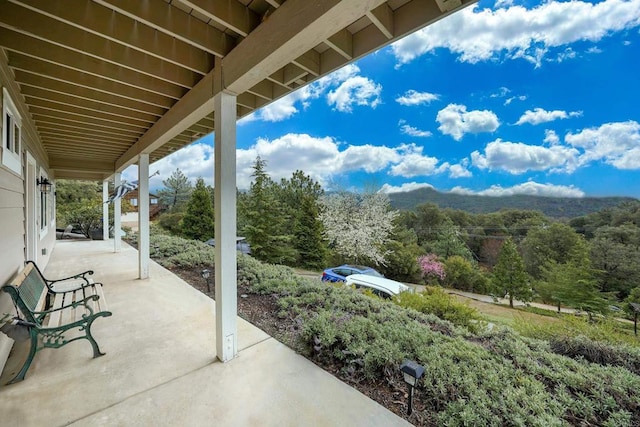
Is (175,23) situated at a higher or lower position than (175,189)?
lower

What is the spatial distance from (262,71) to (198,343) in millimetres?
2659

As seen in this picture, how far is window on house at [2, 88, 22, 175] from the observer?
7.92 feet

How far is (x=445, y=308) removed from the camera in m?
4.07

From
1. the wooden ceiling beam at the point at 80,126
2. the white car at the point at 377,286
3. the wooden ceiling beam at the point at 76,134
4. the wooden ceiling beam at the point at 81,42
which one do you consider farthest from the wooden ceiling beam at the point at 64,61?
the white car at the point at 377,286

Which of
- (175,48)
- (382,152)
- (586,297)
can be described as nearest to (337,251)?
(586,297)

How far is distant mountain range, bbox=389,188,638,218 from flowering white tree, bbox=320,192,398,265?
2264 millimetres

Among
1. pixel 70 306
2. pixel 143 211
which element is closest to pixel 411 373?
pixel 70 306

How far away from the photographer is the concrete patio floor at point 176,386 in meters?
1.76

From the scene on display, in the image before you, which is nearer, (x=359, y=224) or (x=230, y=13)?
(x=230, y=13)

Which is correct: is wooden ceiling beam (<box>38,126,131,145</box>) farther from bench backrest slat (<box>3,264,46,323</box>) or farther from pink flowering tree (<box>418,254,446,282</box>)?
pink flowering tree (<box>418,254,446,282</box>)

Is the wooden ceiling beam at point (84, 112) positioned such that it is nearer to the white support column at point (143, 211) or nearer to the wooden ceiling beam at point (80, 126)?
the wooden ceiling beam at point (80, 126)

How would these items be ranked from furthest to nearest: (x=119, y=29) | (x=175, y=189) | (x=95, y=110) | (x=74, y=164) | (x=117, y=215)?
(x=175, y=189) < (x=117, y=215) < (x=74, y=164) < (x=95, y=110) < (x=119, y=29)

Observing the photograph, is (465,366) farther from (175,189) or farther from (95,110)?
(175,189)

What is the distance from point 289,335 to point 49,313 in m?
2.52
